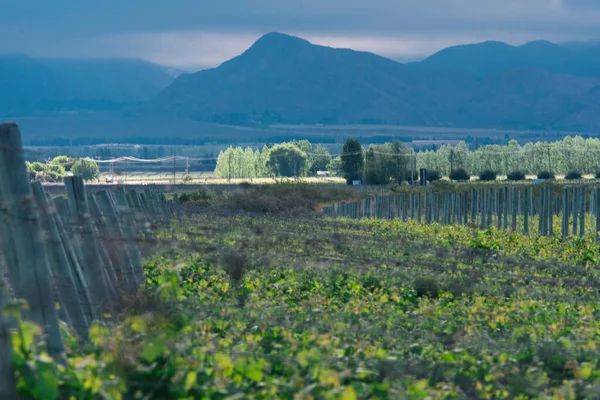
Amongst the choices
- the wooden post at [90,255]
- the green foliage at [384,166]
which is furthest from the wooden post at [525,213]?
the green foliage at [384,166]

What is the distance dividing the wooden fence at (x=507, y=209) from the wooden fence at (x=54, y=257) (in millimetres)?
14632

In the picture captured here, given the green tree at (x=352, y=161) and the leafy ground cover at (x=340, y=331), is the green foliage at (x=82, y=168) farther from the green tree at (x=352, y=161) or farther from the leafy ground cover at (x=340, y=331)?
the green tree at (x=352, y=161)

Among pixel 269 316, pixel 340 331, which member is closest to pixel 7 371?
pixel 340 331

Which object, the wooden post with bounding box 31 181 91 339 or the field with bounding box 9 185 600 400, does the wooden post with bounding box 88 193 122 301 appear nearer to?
the field with bounding box 9 185 600 400

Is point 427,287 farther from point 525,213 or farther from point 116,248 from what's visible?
point 525,213

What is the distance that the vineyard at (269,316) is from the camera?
5305 mm

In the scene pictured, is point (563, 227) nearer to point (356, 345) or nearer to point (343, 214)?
point (356, 345)

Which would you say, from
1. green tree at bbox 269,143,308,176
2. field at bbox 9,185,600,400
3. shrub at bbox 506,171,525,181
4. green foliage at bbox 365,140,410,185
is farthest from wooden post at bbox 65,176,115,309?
green tree at bbox 269,143,308,176

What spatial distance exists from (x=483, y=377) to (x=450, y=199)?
28.4m

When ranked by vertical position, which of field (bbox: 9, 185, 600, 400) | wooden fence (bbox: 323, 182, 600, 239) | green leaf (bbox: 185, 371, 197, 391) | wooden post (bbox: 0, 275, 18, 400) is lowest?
wooden fence (bbox: 323, 182, 600, 239)

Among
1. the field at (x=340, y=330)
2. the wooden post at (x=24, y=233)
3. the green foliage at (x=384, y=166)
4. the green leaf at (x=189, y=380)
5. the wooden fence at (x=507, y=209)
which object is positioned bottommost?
the green foliage at (x=384, y=166)

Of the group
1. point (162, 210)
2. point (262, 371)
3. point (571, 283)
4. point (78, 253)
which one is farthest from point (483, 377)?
point (162, 210)

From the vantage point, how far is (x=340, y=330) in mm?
7941

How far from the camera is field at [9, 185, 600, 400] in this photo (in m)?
5.31
